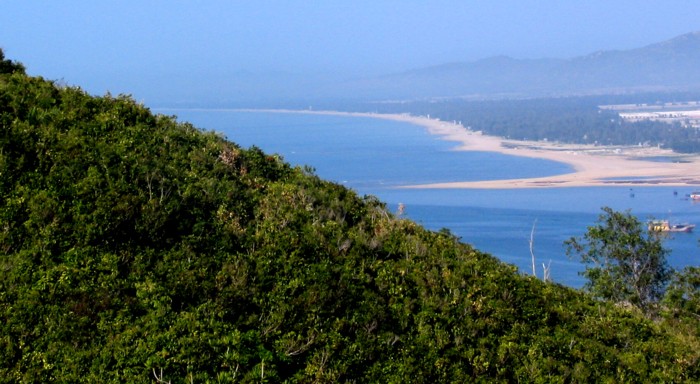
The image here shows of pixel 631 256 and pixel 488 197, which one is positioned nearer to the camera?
pixel 631 256

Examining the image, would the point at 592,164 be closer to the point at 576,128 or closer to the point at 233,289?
the point at 576,128

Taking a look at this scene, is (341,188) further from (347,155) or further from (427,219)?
(347,155)

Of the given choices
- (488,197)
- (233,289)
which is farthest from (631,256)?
(488,197)

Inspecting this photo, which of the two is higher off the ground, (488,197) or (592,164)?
(592,164)

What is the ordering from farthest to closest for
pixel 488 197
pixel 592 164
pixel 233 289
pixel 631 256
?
1. pixel 592 164
2. pixel 488 197
3. pixel 631 256
4. pixel 233 289

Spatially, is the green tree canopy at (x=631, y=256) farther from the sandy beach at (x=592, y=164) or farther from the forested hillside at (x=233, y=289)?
the sandy beach at (x=592, y=164)

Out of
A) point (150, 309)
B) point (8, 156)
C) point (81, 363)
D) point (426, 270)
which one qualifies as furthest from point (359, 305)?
point (8, 156)

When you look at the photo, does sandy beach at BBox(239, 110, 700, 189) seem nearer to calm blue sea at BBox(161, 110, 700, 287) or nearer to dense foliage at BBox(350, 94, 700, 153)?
calm blue sea at BBox(161, 110, 700, 287)

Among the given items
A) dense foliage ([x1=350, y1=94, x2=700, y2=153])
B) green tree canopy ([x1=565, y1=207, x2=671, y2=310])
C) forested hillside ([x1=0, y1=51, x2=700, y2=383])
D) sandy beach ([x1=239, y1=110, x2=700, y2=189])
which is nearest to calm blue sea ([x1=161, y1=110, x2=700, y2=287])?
sandy beach ([x1=239, y1=110, x2=700, y2=189])

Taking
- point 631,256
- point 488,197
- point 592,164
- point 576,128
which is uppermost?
point 631,256
